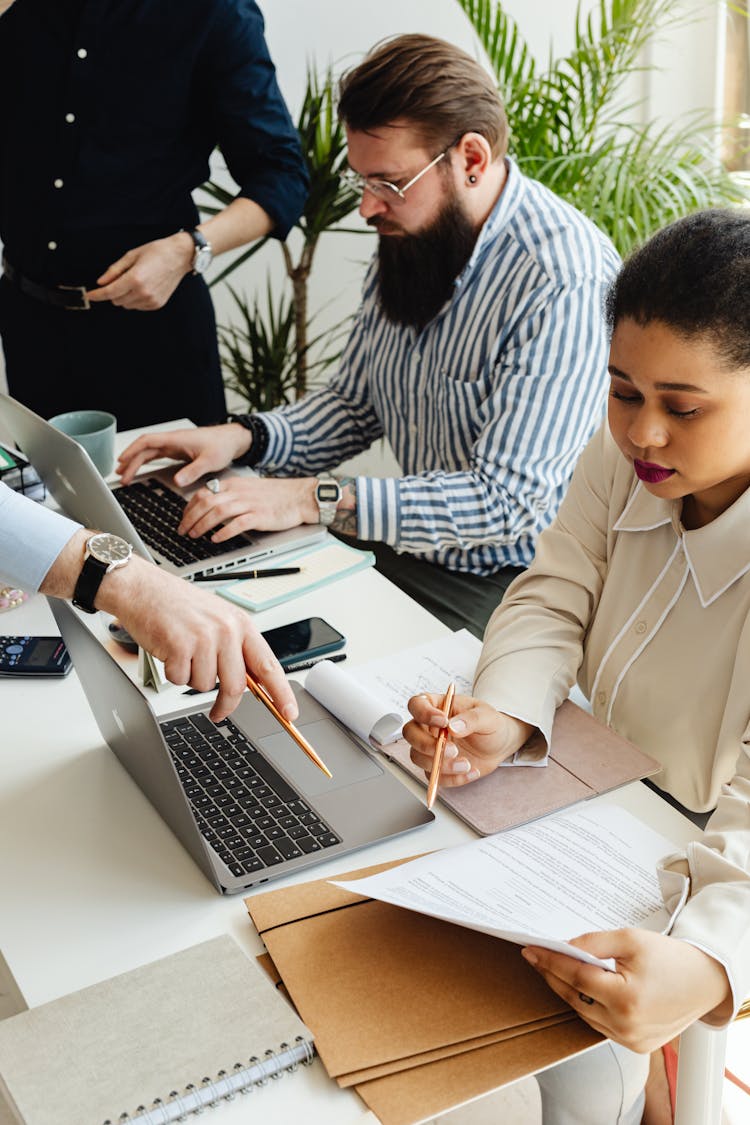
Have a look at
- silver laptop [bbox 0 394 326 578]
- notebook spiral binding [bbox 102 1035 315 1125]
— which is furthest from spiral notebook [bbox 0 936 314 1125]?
silver laptop [bbox 0 394 326 578]

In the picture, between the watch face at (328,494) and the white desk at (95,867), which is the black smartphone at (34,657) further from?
the watch face at (328,494)

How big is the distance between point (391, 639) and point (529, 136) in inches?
81.7

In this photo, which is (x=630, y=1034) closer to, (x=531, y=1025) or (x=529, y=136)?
(x=531, y=1025)

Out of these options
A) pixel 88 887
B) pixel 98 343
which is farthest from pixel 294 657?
pixel 98 343

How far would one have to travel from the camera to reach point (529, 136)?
122 inches

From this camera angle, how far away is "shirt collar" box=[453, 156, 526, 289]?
1.89 meters

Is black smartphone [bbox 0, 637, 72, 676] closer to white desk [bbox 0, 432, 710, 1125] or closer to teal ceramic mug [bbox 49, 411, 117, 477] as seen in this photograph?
white desk [bbox 0, 432, 710, 1125]

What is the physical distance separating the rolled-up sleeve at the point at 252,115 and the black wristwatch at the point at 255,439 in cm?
64

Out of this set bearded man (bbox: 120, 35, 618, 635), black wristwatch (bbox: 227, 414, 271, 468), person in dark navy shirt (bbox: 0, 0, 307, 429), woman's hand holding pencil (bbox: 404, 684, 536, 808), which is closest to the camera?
woman's hand holding pencil (bbox: 404, 684, 536, 808)

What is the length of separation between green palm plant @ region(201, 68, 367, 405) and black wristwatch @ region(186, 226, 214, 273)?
0.72 meters

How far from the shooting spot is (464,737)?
1.20 meters

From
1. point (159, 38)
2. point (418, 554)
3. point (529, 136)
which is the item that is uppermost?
point (159, 38)

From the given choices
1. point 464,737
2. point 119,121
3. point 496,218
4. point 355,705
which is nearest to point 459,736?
point 464,737

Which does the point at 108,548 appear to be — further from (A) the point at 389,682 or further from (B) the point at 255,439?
(B) the point at 255,439
